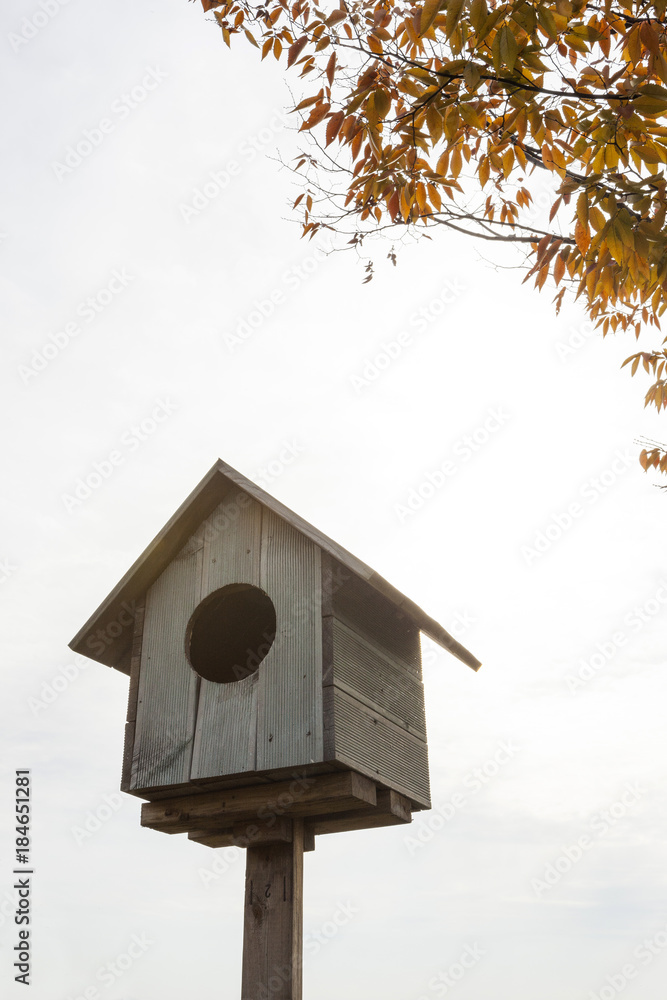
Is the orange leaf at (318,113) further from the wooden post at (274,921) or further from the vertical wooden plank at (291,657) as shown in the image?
the wooden post at (274,921)

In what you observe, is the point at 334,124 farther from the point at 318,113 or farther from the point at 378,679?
the point at 378,679

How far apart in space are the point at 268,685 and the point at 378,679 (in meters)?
0.69

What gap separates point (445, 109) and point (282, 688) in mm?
2880

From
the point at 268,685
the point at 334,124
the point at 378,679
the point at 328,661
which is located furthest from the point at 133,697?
the point at 334,124

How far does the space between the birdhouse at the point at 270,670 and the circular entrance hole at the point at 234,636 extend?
5 cm

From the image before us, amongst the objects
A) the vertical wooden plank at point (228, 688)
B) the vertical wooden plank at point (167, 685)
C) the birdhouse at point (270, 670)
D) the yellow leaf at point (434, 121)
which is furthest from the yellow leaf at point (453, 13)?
the vertical wooden plank at point (167, 685)

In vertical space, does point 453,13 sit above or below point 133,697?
above

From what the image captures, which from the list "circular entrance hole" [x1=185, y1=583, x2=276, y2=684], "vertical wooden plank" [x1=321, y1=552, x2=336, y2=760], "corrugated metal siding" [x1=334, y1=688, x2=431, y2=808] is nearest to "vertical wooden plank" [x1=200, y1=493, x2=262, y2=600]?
"circular entrance hole" [x1=185, y1=583, x2=276, y2=684]

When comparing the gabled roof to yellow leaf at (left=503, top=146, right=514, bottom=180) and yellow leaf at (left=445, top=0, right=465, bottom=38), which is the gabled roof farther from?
yellow leaf at (left=445, top=0, right=465, bottom=38)

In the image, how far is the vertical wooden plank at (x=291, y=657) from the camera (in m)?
4.16

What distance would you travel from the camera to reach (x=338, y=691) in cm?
425

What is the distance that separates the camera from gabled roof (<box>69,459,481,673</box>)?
4.85 m

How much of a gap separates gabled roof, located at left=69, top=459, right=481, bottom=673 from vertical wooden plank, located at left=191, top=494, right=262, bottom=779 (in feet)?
0.33

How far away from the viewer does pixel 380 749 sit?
14.8 ft
